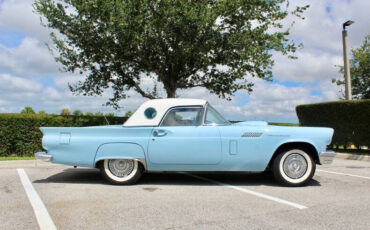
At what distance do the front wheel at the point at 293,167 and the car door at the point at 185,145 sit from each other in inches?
44.3

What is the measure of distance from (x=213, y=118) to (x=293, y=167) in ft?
5.63

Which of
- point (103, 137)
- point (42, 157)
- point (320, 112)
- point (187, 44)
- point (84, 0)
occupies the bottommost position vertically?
point (42, 157)

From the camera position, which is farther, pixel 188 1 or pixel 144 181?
pixel 188 1

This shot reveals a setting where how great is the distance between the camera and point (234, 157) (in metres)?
5.87

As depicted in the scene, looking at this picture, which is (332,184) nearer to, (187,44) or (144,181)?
(144,181)

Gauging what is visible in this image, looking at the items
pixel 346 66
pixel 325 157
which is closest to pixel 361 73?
pixel 346 66

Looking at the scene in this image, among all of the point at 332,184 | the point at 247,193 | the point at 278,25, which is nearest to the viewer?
the point at 247,193

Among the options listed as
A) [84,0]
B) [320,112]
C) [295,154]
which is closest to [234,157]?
[295,154]

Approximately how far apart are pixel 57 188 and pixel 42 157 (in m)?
0.66

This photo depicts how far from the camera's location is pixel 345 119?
43.7 feet

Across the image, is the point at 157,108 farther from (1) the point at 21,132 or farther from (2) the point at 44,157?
(1) the point at 21,132

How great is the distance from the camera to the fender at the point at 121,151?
234 inches

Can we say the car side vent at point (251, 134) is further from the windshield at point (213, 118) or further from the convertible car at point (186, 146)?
the windshield at point (213, 118)

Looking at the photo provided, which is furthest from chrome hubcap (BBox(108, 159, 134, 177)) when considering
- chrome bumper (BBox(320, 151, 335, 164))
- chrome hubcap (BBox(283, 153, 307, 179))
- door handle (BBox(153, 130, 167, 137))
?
chrome bumper (BBox(320, 151, 335, 164))
